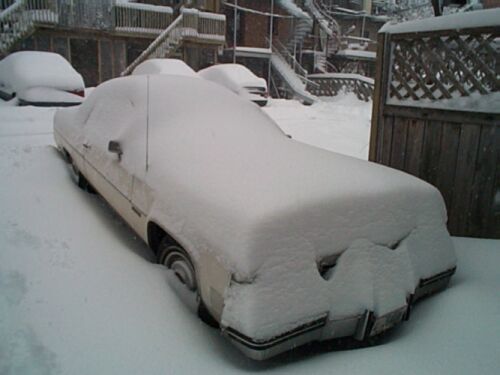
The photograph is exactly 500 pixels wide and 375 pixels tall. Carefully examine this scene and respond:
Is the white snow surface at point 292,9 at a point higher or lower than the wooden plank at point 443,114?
higher

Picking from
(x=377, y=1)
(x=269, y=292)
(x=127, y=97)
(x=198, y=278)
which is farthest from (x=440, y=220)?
(x=377, y=1)

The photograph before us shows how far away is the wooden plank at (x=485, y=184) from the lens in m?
4.02

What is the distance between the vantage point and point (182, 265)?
2.83 m

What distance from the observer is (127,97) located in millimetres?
4215

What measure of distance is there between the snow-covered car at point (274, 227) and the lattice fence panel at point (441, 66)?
5.20 ft

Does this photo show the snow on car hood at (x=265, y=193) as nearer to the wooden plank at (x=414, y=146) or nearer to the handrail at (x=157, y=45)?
the wooden plank at (x=414, y=146)

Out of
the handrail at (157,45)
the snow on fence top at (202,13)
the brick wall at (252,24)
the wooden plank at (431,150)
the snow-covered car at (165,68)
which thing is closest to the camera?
the wooden plank at (431,150)

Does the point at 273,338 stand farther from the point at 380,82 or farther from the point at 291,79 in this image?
the point at 291,79

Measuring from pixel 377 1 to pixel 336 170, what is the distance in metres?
39.3

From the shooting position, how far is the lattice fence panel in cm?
397

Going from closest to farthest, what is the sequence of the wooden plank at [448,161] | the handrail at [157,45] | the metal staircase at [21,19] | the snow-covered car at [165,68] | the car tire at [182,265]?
the car tire at [182,265]
the wooden plank at [448,161]
the snow-covered car at [165,68]
the metal staircase at [21,19]
the handrail at [157,45]

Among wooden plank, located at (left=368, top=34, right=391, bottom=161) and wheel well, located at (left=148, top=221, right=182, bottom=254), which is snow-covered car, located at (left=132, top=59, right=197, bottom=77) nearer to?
wooden plank, located at (left=368, top=34, right=391, bottom=161)

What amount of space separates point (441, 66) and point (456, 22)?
412 millimetres

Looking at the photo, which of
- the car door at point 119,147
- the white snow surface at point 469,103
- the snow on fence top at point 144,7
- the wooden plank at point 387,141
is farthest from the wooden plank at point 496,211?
the snow on fence top at point 144,7
